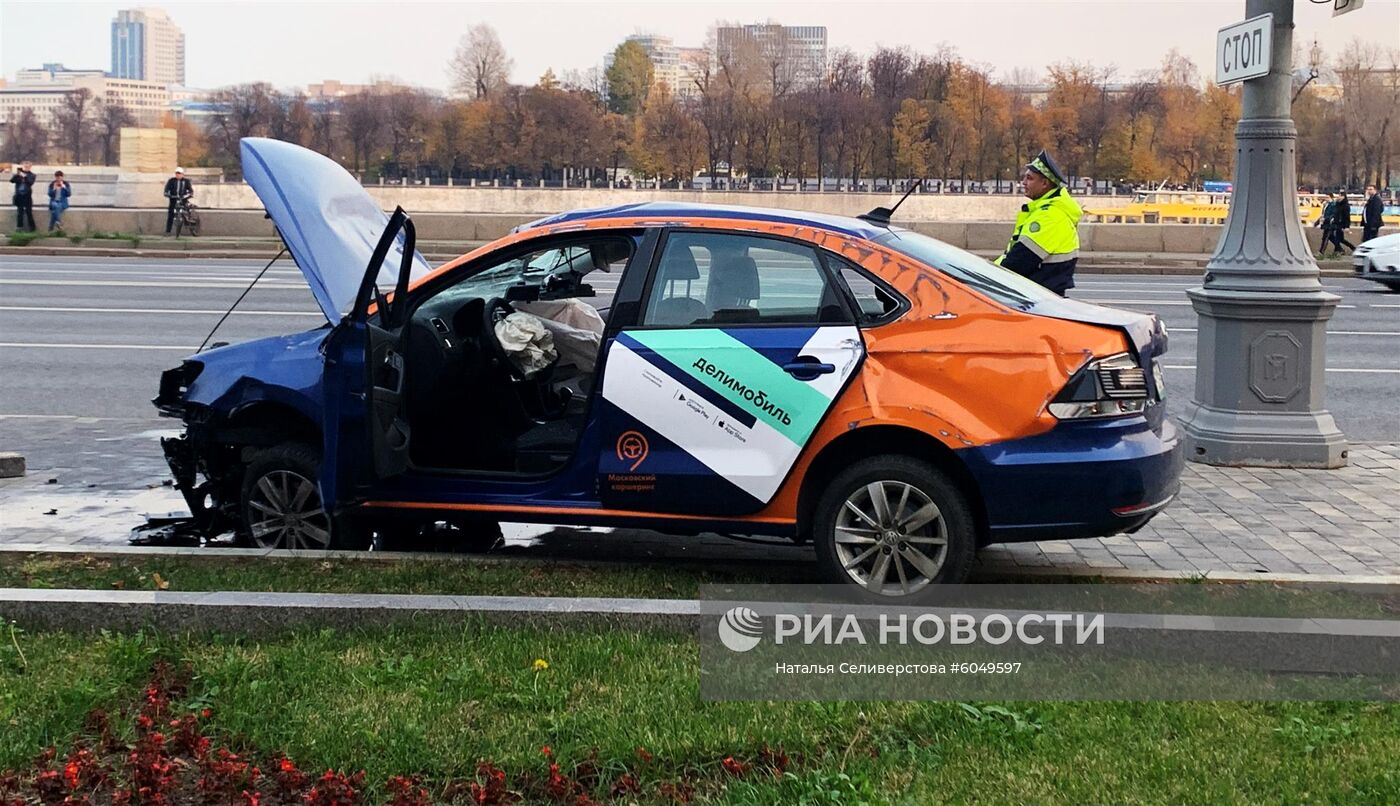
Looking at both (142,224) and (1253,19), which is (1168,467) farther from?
(142,224)

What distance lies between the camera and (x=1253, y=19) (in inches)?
351

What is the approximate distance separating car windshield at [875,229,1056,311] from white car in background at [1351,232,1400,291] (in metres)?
20.2

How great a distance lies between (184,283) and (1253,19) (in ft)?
59.8

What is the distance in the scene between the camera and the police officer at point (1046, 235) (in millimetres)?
9117

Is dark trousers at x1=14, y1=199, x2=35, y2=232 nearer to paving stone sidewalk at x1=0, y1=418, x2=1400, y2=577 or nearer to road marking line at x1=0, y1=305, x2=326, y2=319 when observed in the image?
road marking line at x1=0, y1=305, x2=326, y2=319

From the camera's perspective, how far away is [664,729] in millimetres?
4344

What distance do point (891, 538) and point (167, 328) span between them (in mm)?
12806

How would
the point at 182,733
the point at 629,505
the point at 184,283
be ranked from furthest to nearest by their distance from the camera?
1. the point at 184,283
2. the point at 629,505
3. the point at 182,733

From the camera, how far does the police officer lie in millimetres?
9117

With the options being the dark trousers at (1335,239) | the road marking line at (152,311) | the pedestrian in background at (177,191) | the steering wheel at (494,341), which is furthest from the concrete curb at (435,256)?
the steering wheel at (494,341)

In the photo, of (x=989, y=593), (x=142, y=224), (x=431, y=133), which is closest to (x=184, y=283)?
(x=142, y=224)

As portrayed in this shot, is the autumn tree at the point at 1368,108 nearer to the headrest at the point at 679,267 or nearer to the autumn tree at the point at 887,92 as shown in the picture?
the autumn tree at the point at 887,92

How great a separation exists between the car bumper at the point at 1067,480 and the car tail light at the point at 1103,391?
0.14 ft

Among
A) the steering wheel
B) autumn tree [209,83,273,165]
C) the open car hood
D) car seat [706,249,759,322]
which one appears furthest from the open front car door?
autumn tree [209,83,273,165]
